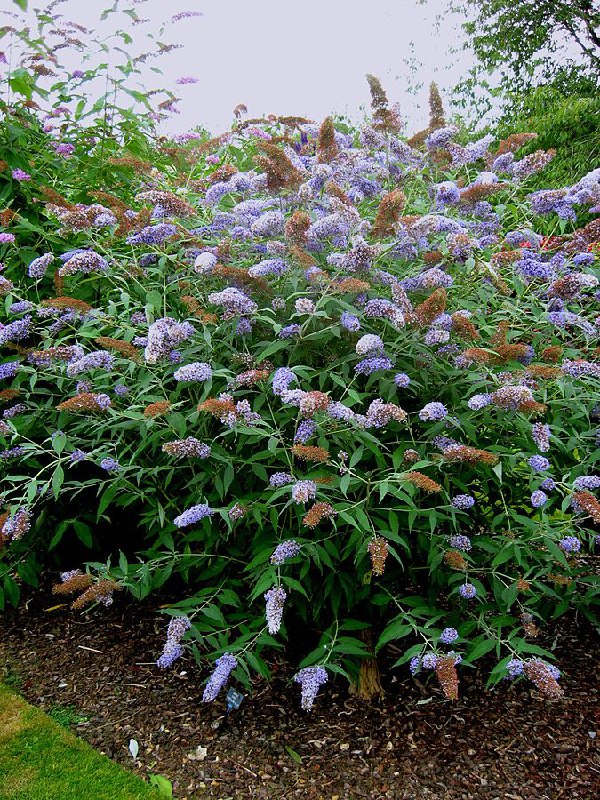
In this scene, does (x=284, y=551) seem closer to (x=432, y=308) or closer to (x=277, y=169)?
(x=432, y=308)

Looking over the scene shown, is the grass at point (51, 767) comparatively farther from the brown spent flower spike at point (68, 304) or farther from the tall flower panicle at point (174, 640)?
the brown spent flower spike at point (68, 304)

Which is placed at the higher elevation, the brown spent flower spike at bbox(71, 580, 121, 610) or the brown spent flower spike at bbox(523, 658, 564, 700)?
the brown spent flower spike at bbox(71, 580, 121, 610)

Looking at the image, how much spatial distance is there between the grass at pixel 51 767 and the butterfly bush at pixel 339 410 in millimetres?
492

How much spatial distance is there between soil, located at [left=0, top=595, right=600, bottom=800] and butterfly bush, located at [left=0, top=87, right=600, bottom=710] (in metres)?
0.22

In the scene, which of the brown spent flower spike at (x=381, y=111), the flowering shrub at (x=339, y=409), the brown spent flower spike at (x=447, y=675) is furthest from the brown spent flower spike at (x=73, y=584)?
the brown spent flower spike at (x=381, y=111)

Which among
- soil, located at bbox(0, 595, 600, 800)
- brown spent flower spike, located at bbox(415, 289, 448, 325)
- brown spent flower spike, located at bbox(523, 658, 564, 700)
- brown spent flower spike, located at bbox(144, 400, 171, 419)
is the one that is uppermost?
brown spent flower spike, located at bbox(415, 289, 448, 325)

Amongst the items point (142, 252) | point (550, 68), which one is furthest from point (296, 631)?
point (550, 68)

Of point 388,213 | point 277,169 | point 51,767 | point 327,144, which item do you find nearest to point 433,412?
point 388,213

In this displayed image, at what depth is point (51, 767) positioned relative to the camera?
2865mm

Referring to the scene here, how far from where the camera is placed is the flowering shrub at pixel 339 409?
2.75m

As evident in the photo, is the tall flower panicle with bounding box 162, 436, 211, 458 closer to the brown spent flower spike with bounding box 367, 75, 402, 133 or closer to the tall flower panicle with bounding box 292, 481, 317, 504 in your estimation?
the tall flower panicle with bounding box 292, 481, 317, 504

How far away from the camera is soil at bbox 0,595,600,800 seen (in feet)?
9.10

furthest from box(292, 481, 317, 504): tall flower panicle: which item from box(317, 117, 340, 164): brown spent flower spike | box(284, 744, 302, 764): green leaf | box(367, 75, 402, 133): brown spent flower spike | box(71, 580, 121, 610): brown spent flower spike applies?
box(367, 75, 402, 133): brown spent flower spike

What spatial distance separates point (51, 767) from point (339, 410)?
180 centimetres
